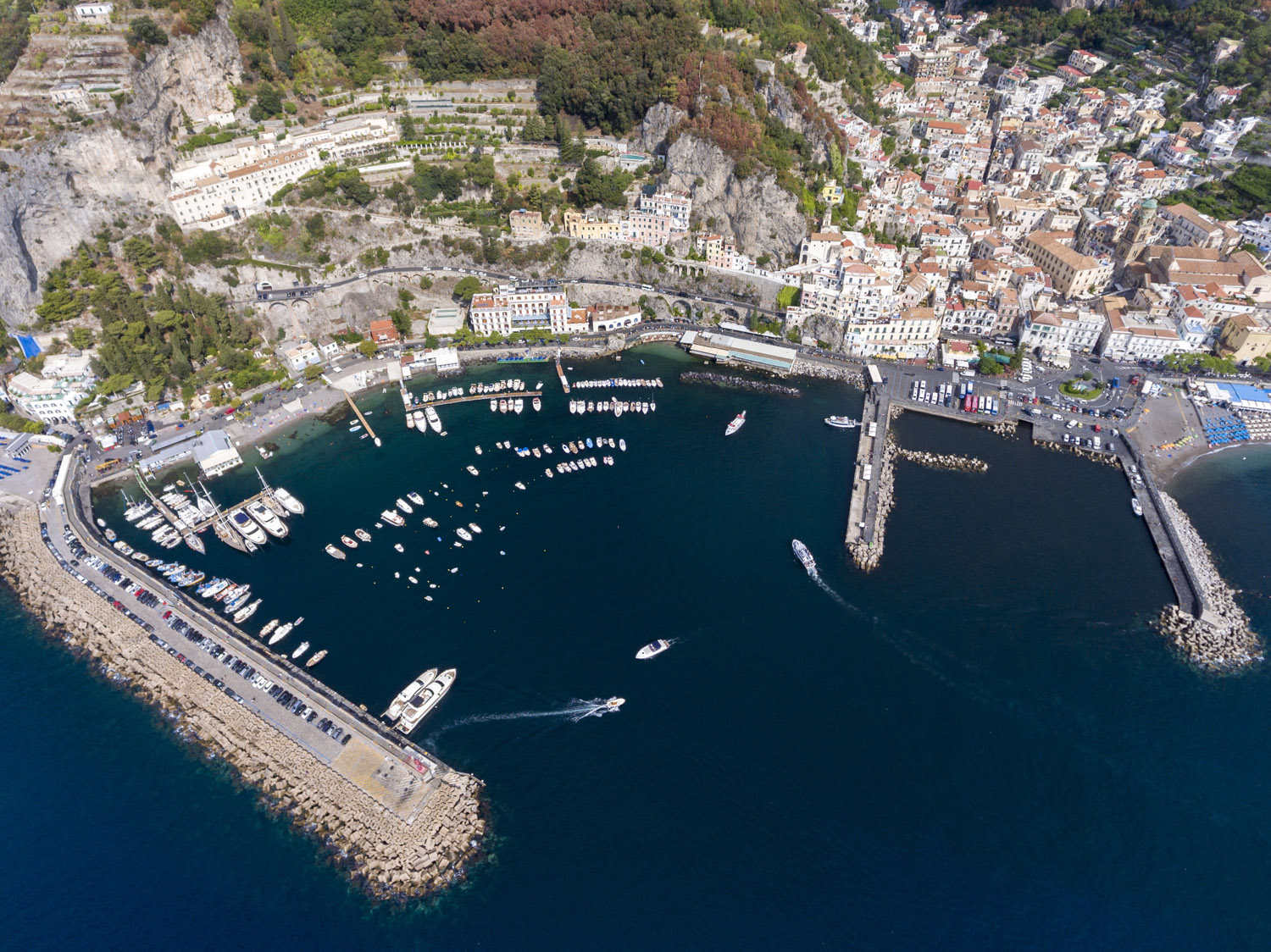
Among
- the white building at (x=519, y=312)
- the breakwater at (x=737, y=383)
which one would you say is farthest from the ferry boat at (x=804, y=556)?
the white building at (x=519, y=312)

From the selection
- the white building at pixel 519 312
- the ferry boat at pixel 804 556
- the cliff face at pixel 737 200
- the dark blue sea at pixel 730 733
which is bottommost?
the dark blue sea at pixel 730 733

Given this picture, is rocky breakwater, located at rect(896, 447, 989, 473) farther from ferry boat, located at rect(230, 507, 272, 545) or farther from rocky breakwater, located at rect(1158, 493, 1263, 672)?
ferry boat, located at rect(230, 507, 272, 545)

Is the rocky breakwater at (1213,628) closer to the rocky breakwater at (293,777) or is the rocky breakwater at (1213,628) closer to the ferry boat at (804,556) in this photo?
the ferry boat at (804,556)

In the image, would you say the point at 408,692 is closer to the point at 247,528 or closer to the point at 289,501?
the point at 247,528

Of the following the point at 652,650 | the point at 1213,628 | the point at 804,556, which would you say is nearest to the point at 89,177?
the point at 652,650

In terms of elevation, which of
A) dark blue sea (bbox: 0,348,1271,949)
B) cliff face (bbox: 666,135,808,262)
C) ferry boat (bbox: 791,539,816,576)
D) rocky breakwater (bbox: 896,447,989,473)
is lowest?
dark blue sea (bbox: 0,348,1271,949)

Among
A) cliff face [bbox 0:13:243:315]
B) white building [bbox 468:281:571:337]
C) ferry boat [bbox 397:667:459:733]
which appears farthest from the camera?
white building [bbox 468:281:571:337]

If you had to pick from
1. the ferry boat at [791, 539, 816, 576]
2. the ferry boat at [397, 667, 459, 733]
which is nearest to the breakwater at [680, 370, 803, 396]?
the ferry boat at [791, 539, 816, 576]

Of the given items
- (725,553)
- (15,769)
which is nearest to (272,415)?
(15,769)
